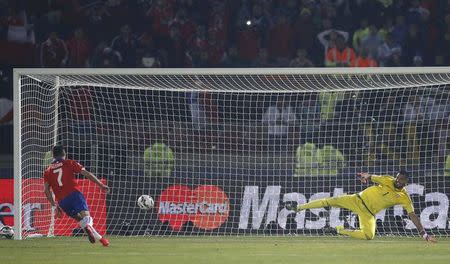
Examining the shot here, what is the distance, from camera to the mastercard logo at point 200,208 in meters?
18.0

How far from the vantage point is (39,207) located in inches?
683

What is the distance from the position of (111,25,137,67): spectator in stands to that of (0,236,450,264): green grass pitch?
6741mm

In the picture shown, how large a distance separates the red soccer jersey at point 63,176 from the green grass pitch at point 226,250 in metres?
0.79

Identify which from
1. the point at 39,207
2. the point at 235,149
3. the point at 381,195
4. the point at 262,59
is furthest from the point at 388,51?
the point at 39,207

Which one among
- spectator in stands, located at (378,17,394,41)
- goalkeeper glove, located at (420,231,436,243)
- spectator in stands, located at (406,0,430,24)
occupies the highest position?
spectator in stands, located at (406,0,430,24)

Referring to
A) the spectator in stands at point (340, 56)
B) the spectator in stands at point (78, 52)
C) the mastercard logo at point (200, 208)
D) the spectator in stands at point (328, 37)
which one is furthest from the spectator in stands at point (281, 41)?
the mastercard logo at point (200, 208)

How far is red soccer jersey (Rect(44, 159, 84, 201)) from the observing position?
14.6 meters

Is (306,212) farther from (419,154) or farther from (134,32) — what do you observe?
(134,32)

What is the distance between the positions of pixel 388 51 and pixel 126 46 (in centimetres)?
560

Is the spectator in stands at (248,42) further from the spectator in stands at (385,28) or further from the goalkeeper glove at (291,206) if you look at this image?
the goalkeeper glove at (291,206)

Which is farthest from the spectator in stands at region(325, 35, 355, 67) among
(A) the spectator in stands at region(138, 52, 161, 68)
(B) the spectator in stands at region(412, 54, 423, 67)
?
(A) the spectator in stands at region(138, 52, 161, 68)

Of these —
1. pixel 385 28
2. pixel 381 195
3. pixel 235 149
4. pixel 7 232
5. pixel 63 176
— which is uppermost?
pixel 385 28

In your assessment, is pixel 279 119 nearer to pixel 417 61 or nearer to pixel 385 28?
pixel 417 61

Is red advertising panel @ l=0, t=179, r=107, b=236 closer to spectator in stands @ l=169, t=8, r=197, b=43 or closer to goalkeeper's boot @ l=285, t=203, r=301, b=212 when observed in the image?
goalkeeper's boot @ l=285, t=203, r=301, b=212
